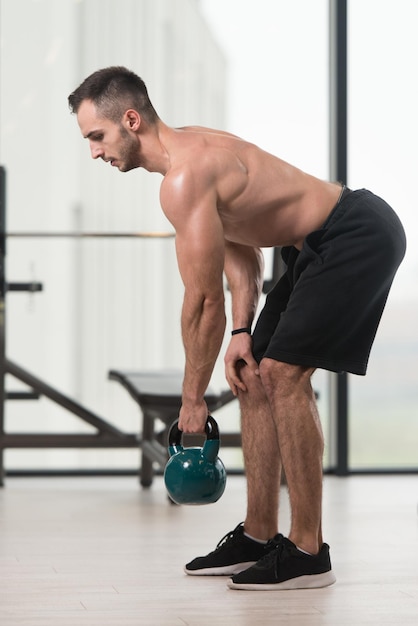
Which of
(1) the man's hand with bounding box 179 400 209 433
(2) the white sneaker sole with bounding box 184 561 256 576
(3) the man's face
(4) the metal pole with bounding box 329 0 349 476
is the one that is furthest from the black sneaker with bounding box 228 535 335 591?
(4) the metal pole with bounding box 329 0 349 476

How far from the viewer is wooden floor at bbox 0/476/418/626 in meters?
2.12

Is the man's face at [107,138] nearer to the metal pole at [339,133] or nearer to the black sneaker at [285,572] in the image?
the black sneaker at [285,572]

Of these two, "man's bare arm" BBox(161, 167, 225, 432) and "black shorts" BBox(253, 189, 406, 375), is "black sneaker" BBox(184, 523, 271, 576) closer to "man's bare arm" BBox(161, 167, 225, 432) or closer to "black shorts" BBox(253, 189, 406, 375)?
"man's bare arm" BBox(161, 167, 225, 432)

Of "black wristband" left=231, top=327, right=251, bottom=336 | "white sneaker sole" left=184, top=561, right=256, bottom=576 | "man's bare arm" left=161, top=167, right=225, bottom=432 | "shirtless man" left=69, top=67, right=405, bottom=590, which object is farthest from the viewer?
"black wristband" left=231, top=327, right=251, bottom=336

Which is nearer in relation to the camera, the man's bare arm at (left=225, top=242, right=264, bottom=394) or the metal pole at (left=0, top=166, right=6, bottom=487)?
the man's bare arm at (left=225, top=242, right=264, bottom=394)

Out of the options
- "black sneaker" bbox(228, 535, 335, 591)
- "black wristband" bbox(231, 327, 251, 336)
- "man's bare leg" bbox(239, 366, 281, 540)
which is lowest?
"black sneaker" bbox(228, 535, 335, 591)

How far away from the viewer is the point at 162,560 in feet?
8.81

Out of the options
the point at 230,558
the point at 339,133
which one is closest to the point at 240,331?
the point at 230,558

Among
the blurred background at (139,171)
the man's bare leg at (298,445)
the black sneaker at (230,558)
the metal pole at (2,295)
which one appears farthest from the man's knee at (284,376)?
the blurred background at (139,171)

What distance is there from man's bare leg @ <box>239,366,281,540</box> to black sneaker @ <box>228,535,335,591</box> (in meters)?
0.16

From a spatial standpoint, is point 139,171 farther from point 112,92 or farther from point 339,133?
point 112,92

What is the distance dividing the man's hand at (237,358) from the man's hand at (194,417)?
7.6 inches

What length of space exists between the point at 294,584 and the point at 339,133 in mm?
2560

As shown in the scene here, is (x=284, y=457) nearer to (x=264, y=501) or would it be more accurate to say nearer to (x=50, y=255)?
(x=264, y=501)
